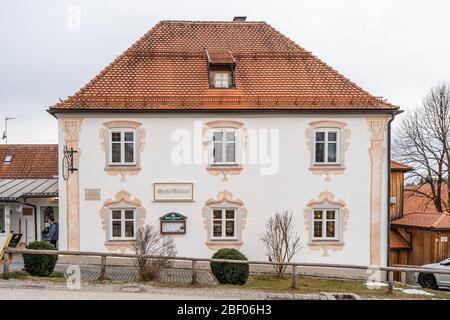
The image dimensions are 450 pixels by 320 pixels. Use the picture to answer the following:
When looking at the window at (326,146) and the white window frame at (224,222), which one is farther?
the window at (326,146)

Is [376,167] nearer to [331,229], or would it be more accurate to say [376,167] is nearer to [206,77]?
[331,229]

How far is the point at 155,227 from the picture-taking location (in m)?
14.5

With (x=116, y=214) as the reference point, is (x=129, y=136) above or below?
above

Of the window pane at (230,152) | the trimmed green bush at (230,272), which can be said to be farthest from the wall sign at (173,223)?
the trimmed green bush at (230,272)

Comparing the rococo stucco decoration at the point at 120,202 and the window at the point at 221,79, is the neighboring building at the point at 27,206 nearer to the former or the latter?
the rococo stucco decoration at the point at 120,202

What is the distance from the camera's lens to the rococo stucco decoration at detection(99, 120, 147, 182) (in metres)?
14.4

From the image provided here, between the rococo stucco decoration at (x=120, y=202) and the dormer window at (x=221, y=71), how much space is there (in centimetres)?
521

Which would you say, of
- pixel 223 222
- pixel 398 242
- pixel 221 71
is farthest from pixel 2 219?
pixel 398 242

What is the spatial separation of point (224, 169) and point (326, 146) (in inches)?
153

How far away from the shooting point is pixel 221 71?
15.6 meters

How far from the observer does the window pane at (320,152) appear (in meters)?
14.8

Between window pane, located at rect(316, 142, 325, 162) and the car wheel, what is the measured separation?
20.2 ft

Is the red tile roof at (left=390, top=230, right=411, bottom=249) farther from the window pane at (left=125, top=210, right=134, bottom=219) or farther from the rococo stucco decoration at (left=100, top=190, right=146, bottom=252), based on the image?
the window pane at (left=125, top=210, right=134, bottom=219)
